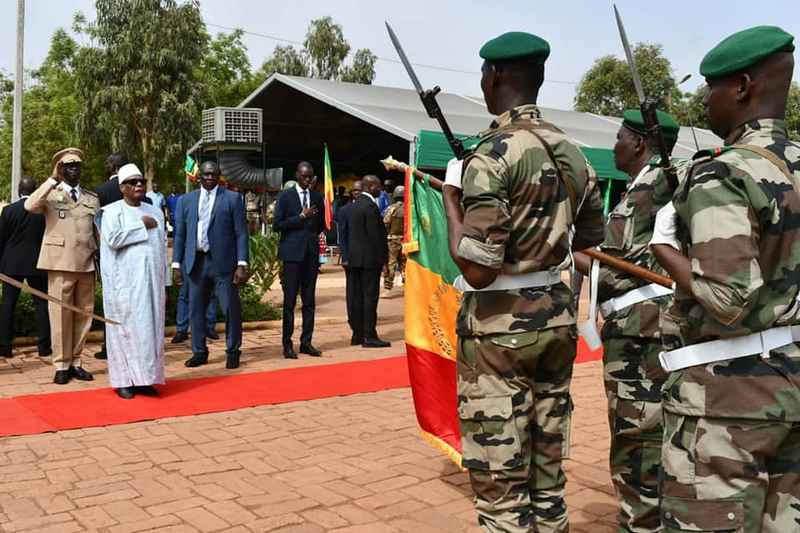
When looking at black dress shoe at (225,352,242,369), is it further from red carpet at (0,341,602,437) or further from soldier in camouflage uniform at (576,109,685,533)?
soldier in camouflage uniform at (576,109,685,533)

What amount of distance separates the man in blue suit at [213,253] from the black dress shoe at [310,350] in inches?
38.1

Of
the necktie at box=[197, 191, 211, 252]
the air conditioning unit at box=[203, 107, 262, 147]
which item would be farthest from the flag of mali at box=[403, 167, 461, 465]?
the air conditioning unit at box=[203, 107, 262, 147]

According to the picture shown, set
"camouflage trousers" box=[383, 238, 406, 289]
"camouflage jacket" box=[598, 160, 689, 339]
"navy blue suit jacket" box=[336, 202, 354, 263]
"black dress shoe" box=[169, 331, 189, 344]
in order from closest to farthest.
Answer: "camouflage jacket" box=[598, 160, 689, 339] < "black dress shoe" box=[169, 331, 189, 344] < "navy blue suit jacket" box=[336, 202, 354, 263] < "camouflage trousers" box=[383, 238, 406, 289]

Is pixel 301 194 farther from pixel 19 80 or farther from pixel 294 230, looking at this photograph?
pixel 19 80

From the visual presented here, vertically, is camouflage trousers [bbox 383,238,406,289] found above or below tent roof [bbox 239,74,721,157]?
below

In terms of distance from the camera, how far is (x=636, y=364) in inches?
136

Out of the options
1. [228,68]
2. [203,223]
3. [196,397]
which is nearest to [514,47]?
[196,397]

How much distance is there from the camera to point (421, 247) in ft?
14.8

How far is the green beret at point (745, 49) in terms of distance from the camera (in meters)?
2.18

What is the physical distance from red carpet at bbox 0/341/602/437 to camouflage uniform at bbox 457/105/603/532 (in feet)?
12.0

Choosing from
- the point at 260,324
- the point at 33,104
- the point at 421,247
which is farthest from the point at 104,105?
the point at 421,247

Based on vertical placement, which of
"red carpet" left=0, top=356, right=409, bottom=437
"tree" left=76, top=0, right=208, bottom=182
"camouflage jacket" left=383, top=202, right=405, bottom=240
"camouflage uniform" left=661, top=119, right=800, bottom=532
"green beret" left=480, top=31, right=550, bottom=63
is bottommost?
"red carpet" left=0, top=356, right=409, bottom=437

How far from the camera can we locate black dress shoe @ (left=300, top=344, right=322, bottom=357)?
8.55 metres

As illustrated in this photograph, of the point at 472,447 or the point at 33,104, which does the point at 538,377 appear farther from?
the point at 33,104
